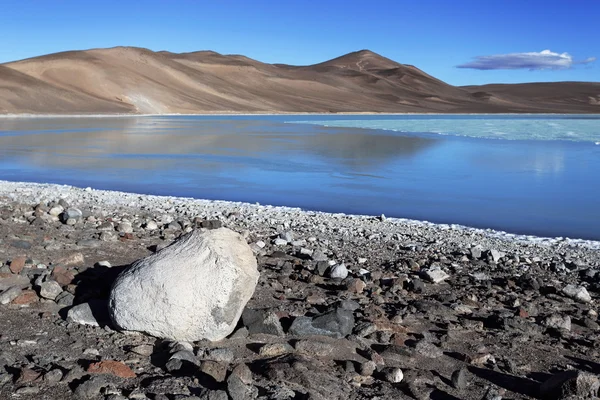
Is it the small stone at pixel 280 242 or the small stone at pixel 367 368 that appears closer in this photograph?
the small stone at pixel 367 368

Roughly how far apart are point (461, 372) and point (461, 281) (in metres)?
1.65

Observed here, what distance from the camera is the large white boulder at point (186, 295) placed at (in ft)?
10.0

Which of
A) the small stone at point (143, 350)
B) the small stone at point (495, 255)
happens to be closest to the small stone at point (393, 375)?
the small stone at point (143, 350)

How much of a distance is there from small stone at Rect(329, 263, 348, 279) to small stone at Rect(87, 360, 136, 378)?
181 centimetres

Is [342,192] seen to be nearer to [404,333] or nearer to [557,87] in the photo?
[404,333]

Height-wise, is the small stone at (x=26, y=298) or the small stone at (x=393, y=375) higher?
the small stone at (x=26, y=298)

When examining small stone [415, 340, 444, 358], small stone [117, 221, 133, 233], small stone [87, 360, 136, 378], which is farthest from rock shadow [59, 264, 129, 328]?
small stone [415, 340, 444, 358]

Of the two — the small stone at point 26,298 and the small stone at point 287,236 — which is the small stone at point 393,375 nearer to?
the small stone at point 26,298

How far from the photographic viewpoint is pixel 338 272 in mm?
4320

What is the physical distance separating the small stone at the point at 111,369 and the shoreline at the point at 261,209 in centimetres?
370

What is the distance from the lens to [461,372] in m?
2.81

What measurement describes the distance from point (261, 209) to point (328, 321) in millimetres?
3928

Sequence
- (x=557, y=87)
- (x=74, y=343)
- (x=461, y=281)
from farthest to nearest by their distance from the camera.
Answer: (x=557, y=87) → (x=461, y=281) → (x=74, y=343)

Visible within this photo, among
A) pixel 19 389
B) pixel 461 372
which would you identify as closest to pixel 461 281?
pixel 461 372
